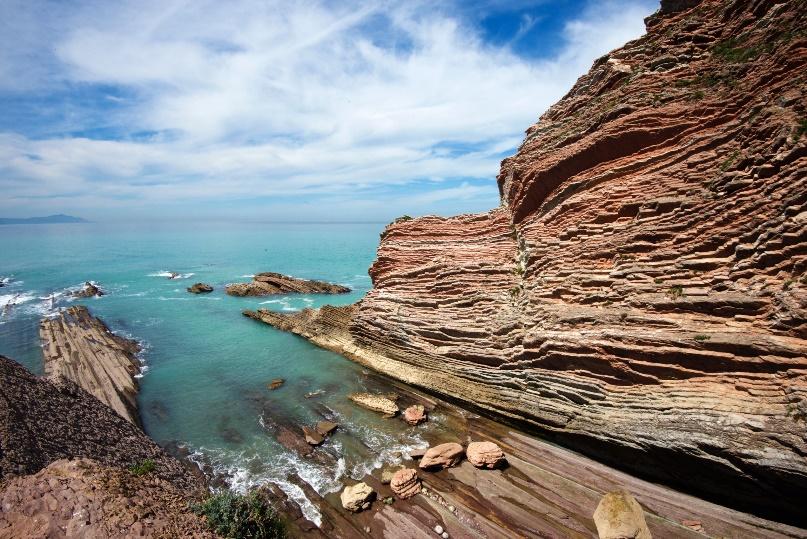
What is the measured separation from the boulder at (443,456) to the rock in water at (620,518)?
5541mm

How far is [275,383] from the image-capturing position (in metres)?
24.9

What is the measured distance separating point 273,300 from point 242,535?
4094 centimetres

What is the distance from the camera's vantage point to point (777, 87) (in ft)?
48.0

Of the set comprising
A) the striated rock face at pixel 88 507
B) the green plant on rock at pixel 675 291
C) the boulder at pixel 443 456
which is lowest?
the boulder at pixel 443 456

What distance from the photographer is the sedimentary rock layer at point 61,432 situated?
12.3 meters

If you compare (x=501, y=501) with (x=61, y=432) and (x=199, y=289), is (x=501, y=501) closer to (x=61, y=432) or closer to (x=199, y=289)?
(x=61, y=432)

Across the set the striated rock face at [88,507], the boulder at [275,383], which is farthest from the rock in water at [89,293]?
the striated rock face at [88,507]

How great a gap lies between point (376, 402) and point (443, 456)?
253 inches

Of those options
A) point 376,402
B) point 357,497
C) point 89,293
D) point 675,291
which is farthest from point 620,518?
point 89,293

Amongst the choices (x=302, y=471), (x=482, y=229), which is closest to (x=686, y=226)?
(x=482, y=229)

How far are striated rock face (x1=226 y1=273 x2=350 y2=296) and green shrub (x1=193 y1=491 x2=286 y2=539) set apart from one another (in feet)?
142

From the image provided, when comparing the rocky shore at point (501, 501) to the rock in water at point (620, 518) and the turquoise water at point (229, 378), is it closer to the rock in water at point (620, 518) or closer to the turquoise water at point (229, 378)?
the rock in water at point (620, 518)

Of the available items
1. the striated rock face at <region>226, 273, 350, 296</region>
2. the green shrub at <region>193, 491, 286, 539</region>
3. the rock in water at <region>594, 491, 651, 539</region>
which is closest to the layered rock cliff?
the rock in water at <region>594, 491, 651, 539</region>

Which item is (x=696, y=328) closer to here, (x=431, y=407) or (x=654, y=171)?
Result: (x=654, y=171)
